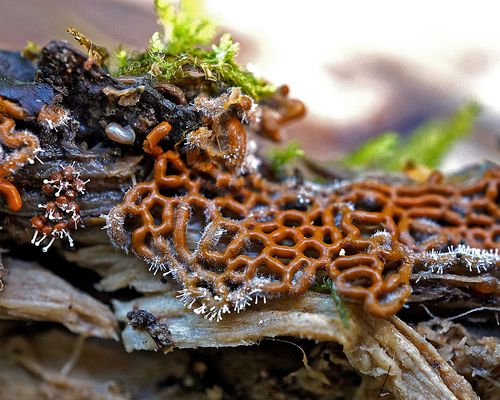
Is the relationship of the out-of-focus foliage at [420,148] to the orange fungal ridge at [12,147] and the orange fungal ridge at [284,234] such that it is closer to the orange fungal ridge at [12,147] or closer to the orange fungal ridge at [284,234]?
the orange fungal ridge at [284,234]

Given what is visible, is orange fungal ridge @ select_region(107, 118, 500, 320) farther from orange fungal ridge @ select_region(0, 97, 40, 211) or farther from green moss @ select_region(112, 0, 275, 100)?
orange fungal ridge @ select_region(0, 97, 40, 211)

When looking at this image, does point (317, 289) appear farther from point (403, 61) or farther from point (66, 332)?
point (403, 61)

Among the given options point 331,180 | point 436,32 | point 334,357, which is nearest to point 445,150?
point 331,180

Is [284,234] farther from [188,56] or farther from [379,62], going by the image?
[379,62]

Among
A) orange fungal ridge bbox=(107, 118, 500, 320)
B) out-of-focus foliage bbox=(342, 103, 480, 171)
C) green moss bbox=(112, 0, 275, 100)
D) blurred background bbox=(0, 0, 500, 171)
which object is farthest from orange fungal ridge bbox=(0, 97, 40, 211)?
blurred background bbox=(0, 0, 500, 171)

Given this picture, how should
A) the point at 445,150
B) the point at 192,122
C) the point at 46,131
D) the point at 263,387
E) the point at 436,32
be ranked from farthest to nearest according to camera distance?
the point at 436,32 → the point at 445,150 → the point at 263,387 → the point at 192,122 → the point at 46,131

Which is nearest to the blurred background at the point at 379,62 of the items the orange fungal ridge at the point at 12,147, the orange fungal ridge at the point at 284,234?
the orange fungal ridge at the point at 284,234
